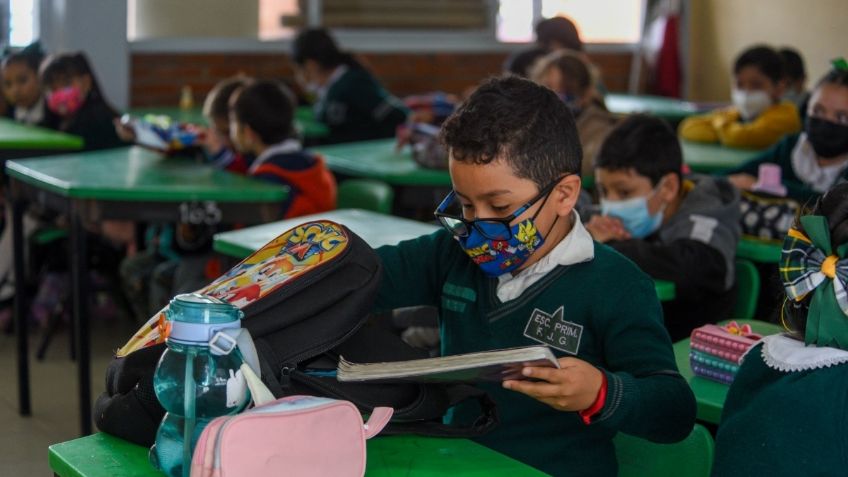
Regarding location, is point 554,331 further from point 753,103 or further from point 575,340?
point 753,103

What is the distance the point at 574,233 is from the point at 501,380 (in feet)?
1.44

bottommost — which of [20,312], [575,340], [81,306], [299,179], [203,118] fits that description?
[20,312]

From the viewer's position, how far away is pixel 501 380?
1502 millimetres

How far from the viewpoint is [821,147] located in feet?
12.6

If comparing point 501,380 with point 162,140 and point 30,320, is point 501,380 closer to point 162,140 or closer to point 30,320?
point 162,140

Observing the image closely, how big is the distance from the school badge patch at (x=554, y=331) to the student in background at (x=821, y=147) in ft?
6.50

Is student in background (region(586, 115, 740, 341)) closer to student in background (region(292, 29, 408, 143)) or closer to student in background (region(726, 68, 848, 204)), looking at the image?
student in background (region(726, 68, 848, 204))

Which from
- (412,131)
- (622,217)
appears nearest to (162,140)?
(412,131)

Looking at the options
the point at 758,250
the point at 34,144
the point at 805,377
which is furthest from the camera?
the point at 34,144

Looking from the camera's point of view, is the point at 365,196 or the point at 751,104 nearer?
the point at 365,196

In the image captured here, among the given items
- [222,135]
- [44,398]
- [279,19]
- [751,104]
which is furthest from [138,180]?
[279,19]

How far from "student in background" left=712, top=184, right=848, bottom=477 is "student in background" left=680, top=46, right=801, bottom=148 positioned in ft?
13.2

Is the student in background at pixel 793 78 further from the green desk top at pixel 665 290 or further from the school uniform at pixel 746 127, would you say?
the green desk top at pixel 665 290

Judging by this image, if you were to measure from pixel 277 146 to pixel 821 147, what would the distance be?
1768 millimetres
